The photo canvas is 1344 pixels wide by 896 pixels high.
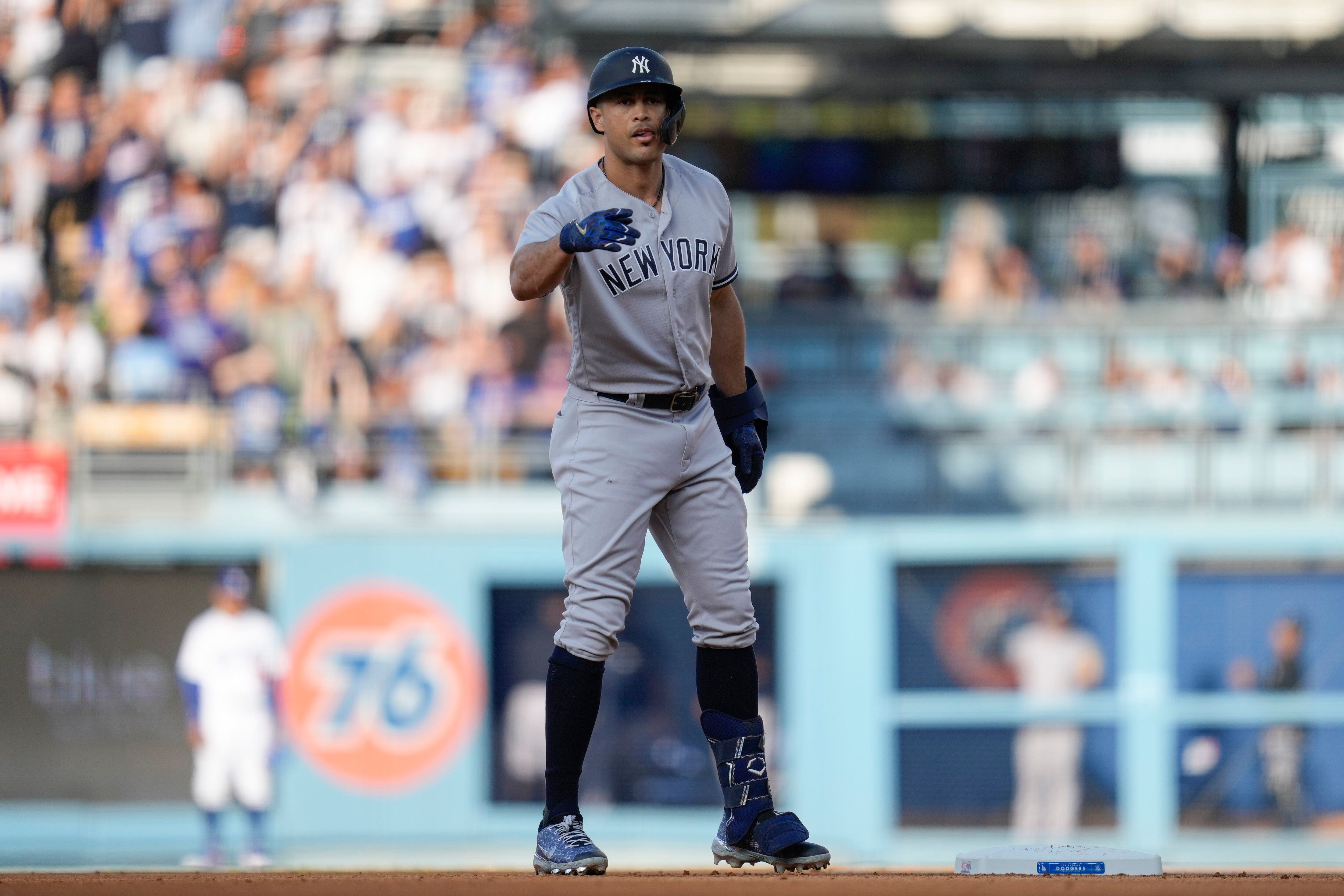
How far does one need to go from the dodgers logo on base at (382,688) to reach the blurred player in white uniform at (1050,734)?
9.79 ft

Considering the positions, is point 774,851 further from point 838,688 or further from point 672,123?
point 838,688

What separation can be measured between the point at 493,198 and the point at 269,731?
419 cm

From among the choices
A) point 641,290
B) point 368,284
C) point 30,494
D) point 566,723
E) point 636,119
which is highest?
point 368,284

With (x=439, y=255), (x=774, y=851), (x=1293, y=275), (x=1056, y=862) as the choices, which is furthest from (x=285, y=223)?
(x=1056, y=862)

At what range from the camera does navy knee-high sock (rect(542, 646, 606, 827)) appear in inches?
145

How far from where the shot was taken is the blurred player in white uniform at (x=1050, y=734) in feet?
28.5

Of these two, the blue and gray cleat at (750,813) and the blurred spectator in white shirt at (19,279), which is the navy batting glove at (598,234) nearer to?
the blue and gray cleat at (750,813)

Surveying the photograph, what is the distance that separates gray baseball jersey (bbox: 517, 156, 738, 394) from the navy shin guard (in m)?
0.81

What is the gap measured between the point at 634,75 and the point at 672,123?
0.17 m

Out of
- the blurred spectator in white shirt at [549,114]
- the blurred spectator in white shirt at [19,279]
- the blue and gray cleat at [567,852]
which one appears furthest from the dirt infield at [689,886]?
the blurred spectator in white shirt at [549,114]

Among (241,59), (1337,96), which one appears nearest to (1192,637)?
(1337,96)

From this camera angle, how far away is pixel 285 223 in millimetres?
11602

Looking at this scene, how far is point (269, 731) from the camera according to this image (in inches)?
353

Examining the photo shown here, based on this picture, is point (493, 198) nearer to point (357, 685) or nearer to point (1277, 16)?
point (357, 685)
